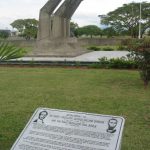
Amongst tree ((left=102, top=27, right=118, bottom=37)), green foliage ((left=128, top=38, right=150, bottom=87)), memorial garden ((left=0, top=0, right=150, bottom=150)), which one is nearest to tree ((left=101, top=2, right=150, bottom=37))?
tree ((left=102, top=27, right=118, bottom=37))

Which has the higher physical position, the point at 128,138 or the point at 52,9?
the point at 52,9

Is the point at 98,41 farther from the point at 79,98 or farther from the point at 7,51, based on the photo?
the point at 7,51

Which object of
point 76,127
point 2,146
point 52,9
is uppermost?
point 52,9

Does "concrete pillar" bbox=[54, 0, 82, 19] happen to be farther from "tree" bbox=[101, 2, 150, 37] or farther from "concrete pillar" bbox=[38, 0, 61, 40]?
"tree" bbox=[101, 2, 150, 37]

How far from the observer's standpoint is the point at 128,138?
5.09 m

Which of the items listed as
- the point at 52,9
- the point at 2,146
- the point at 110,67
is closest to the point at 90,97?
the point at 2,146

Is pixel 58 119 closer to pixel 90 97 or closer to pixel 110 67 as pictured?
pixel 90 97

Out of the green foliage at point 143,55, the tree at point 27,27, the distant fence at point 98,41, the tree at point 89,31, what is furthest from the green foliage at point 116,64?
the tree at point 89,31

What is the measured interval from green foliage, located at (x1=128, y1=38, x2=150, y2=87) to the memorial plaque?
20.2 ft

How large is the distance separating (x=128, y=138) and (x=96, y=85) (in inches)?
185

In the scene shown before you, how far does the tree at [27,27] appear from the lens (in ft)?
180

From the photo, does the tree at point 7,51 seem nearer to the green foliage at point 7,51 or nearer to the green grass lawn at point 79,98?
the green foliage at point 7,51

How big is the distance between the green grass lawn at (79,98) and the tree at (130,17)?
40.3 metres

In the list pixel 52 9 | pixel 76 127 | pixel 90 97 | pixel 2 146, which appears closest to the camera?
pixel 76 127
